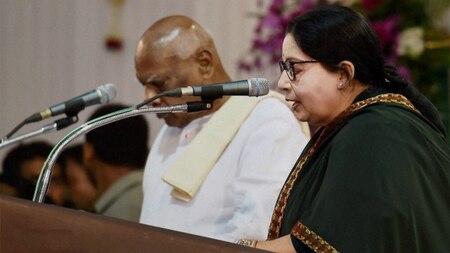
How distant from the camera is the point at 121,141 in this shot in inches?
237

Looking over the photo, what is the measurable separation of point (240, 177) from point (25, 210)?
1.62m

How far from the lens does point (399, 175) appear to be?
3.14 meters

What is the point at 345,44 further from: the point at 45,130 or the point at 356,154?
the point at 45,130

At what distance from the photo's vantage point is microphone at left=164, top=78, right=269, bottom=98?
136 inches

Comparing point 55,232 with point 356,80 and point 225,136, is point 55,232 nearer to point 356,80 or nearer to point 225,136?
point 356,80

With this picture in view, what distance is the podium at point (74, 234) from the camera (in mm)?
2711

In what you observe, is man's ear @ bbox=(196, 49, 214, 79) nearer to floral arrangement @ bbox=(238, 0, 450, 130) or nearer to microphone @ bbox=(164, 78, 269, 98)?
microphone @ bbox=(164, 78, 269, 98)

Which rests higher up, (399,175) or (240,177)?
(399,175)

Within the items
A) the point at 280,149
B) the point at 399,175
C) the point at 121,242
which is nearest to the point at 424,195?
the point at 399,175

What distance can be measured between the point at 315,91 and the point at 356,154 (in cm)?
26

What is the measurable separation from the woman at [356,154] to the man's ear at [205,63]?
115 centimetres

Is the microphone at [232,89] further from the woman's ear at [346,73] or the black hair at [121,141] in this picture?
the black hair at [121,141]

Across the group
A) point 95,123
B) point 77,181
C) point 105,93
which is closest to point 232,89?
point 95,123

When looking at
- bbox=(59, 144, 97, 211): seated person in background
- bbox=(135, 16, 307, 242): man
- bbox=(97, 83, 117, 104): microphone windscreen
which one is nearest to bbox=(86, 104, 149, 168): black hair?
bbox=(59, 144, 97, 211): seated person in background
